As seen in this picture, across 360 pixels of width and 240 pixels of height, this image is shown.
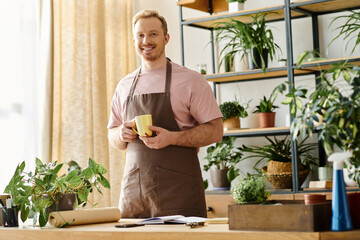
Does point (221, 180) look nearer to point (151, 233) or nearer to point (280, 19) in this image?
point (280, 19)

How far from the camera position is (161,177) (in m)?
2.97

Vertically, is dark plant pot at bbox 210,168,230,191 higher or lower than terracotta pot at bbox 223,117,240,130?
lower

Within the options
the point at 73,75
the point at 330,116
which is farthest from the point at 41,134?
the point at 330,116

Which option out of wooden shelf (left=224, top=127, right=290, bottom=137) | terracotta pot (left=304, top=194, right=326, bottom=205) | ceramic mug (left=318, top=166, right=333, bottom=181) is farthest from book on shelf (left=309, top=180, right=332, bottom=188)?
terracotta pot (left=304, top=194, right=326, bottom=205)

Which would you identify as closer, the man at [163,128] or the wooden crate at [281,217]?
the wooden crate at [281,217]

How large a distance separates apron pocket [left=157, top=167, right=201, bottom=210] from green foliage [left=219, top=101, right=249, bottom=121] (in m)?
1.50

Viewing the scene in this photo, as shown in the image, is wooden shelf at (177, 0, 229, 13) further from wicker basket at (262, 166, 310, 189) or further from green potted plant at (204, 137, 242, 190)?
wicker basket at (262, 166, 310, 189)

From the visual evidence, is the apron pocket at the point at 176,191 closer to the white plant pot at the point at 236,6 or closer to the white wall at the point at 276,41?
the white wall at the point at 276,41

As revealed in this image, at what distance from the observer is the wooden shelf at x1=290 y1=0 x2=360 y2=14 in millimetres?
4137

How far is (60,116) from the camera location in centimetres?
451

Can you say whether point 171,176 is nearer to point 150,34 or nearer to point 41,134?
point 150,34

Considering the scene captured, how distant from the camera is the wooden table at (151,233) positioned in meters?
1.70

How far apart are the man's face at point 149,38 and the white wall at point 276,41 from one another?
1477 millimetres

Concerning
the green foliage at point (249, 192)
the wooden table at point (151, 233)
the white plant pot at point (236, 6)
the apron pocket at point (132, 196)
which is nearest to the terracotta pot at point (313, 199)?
the wooden table at point (151, 233)
